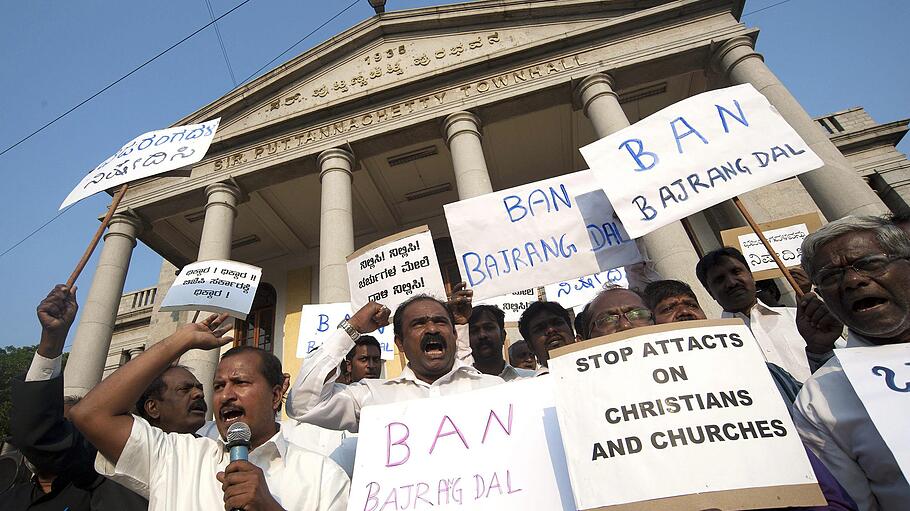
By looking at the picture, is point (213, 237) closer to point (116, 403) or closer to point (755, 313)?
point (116, 403)

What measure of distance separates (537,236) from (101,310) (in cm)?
1256

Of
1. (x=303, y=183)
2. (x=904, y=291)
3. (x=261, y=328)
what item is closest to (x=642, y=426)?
(x=904, y=291)

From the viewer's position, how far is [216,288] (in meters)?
6.09

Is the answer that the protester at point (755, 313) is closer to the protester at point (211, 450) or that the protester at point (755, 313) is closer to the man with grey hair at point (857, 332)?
the man with grey hair at point (857, 332)

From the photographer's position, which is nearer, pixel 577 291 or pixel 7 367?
pixel 577 291

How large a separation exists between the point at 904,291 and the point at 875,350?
0.39m

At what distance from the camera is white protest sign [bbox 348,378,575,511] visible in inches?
74.9

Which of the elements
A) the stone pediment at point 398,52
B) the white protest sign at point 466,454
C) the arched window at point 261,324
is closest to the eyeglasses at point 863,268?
the white protest sign at point 466,454

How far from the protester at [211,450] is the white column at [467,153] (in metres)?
8.55

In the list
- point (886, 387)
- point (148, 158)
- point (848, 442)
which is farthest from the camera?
point (148, 158)

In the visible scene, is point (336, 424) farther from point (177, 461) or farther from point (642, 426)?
point (642, 426)

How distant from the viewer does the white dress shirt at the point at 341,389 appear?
9.27 feet

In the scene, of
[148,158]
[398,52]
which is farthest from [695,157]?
[398,52]

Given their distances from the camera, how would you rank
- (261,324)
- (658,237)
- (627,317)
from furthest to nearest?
(261,324), (658,237), (627,317)
